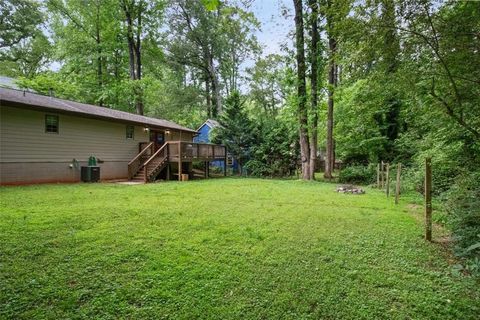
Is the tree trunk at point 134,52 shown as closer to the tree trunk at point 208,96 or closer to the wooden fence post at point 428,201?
the tree trunk at point 208,96

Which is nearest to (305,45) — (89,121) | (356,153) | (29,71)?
(356,153)

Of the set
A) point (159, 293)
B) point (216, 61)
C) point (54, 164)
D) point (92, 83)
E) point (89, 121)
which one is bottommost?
point (159, 293)

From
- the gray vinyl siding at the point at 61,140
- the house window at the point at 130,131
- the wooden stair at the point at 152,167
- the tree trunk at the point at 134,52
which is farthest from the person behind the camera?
the tree trunk at the point at 134,52

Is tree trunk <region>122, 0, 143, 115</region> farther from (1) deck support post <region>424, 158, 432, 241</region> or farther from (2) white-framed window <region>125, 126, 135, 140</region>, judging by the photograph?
(1) deck support post <region>424, 158, 432, 241</region>

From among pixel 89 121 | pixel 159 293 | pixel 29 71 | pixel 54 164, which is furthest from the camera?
pixel 29 71

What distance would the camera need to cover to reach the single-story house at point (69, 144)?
9805 millimetres

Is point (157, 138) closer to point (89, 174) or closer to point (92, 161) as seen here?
point (92, 161)

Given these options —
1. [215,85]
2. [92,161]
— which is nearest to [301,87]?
[92,161]

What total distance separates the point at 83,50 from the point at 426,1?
2413 cm

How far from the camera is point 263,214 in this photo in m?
6.22

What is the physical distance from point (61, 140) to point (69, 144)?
37 centimetres

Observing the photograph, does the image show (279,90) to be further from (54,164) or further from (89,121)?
(54,164)

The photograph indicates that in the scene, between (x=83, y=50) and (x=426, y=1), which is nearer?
(x=426, y=1)

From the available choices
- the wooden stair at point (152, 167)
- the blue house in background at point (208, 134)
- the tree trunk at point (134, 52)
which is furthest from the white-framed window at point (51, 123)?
the blue house in background at point (208, 134)
